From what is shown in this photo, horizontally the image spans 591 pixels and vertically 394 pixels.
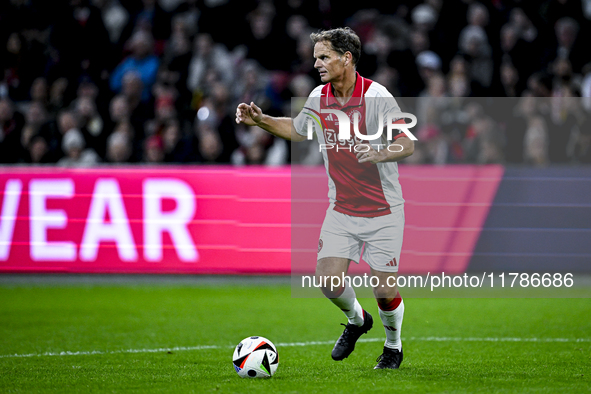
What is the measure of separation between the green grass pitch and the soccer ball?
7 cm

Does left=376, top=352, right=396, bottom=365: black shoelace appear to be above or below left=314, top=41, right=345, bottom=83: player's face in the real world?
below

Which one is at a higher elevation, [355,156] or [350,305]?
[355,156]

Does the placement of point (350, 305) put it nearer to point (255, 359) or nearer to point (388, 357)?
point (388, 357)

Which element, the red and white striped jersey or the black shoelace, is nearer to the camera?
the red and white striped jersey

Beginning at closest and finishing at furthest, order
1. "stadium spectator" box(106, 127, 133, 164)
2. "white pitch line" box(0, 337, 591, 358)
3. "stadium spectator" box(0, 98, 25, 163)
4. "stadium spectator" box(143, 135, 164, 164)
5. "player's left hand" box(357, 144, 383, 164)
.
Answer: "player's left hand" box(357, 144, 383, 164) → "white pitch line" box(0, 337, 591, 358) → "stadium spectator" box(143, 135, 164, 164) → "stadium spectator" box(106, 127, 133, 164) → "stadium spectator" box(0, 98, 25, 163)

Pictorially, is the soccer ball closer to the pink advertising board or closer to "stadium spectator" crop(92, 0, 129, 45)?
the pink advertising board

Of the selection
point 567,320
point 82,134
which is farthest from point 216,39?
point 567,320

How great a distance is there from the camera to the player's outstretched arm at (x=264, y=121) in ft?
18.7

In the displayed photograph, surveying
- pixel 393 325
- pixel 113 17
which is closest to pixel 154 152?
pixel 113 17

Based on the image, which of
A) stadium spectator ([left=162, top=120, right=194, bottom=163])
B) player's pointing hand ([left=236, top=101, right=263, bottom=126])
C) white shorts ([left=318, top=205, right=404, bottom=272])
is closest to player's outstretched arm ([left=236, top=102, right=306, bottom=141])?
player's pointing hand ([left=236, top=101, right=263, bottom=126])

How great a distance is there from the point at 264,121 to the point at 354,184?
2.60ft

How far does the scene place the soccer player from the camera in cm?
563

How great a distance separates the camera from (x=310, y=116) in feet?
19.2

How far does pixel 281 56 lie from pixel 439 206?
4086mm
